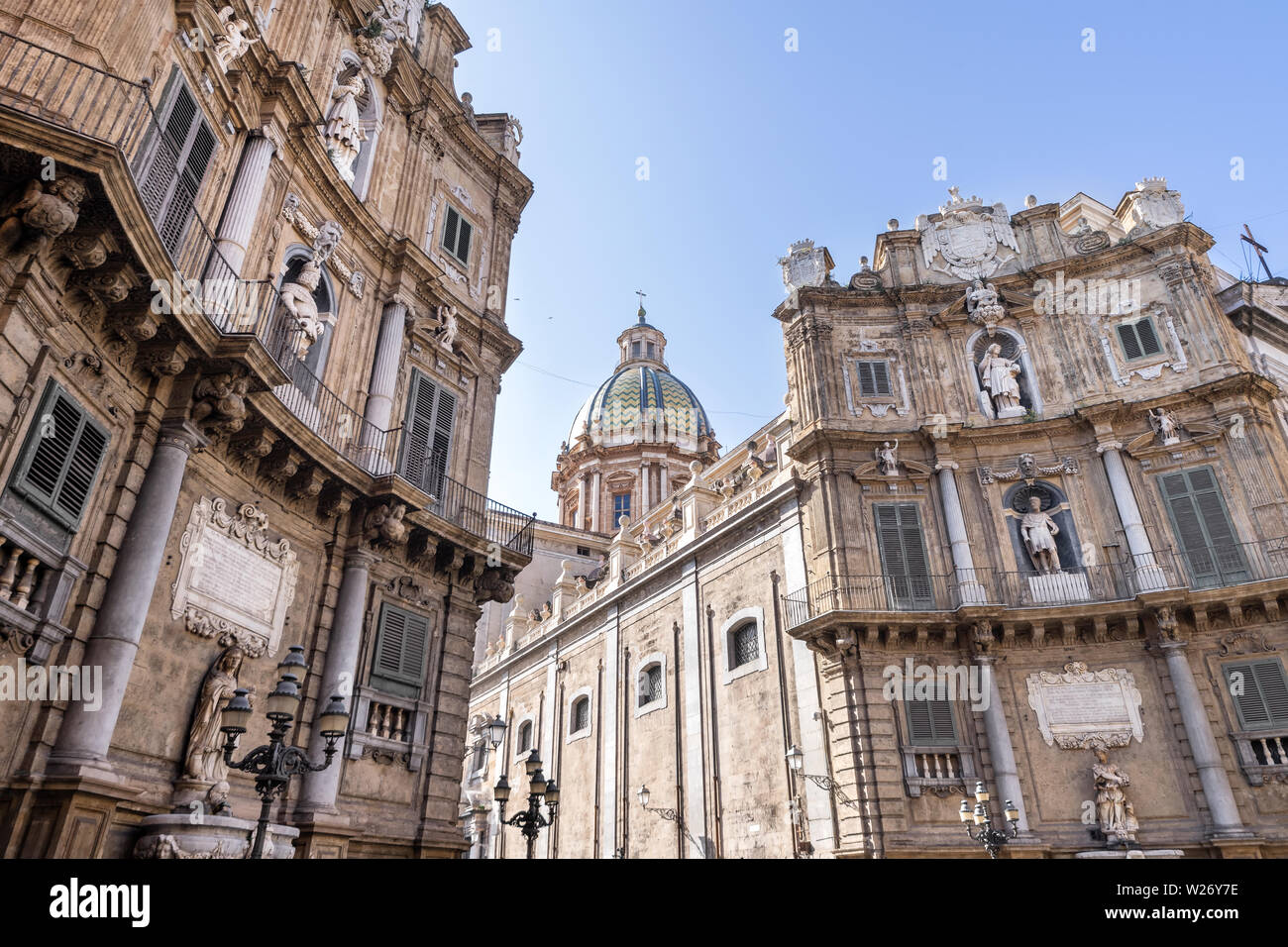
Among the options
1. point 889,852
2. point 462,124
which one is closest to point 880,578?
point 889,852

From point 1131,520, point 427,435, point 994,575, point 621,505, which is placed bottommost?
point 994,575

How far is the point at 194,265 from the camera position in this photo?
10547 millimetres

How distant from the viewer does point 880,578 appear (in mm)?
20812

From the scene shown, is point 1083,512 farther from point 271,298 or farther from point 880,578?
point 271,298

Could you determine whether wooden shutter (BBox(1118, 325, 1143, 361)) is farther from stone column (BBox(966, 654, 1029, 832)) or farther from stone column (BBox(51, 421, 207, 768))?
stone column (BBox(51, 421, 207, 768))

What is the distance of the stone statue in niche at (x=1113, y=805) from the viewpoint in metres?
17.2

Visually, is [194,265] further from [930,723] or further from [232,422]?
[930,723]

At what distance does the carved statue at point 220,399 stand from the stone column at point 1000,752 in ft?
55.0

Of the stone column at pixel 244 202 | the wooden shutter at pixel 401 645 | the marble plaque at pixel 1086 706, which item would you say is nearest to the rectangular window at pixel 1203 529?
the marble plaque at pixel 1086 706

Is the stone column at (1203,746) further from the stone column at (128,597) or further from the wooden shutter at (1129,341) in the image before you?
the stone column at (128,597)

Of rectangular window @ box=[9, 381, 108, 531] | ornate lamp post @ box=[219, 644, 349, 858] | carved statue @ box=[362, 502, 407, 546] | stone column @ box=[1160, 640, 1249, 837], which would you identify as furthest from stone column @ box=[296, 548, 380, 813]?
stone column @ box=[1160, 640, 1249, 837]

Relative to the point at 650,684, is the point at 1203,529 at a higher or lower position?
higher

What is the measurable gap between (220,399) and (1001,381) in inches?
799

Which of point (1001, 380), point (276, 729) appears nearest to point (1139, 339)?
point (1001, 380)
